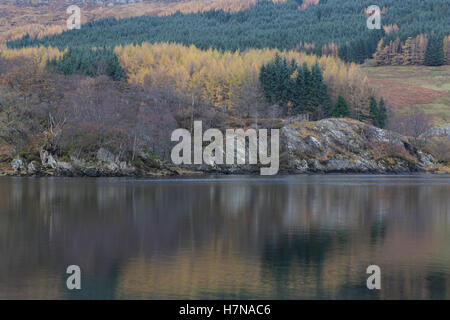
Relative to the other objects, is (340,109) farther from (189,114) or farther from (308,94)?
(189,114)

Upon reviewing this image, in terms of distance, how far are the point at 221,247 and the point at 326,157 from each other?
87.5m

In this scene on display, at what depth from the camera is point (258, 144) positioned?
4464 inches

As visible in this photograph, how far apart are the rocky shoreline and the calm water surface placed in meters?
48.3

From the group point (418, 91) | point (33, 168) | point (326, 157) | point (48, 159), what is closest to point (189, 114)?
point (326, 157)

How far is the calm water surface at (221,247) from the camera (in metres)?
20.6

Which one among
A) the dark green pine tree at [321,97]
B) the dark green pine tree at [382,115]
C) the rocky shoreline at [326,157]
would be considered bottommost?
the rocky shoreline at [326,157]

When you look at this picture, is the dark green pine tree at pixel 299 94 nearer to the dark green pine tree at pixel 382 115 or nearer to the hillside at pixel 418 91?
the dark green pine tree at pixel 382 115

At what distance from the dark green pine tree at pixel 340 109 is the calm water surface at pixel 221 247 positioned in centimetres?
8062

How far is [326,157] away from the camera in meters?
113

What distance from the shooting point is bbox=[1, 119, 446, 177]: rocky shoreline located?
100250 mm

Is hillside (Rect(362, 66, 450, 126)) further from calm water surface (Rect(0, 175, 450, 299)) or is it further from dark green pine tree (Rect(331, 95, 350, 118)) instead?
calm water surface (Rect(0, 175, 450, 299))

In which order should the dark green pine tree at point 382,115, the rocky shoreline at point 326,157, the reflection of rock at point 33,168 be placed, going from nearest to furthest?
the reflection of rock at point 33,168 < the rocky shoreline at point 326,157 < the dark green pine tree at point 382,115

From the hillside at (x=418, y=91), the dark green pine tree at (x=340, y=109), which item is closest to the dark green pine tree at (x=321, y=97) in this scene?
the dark green pine tree at (x=340, y=109)
